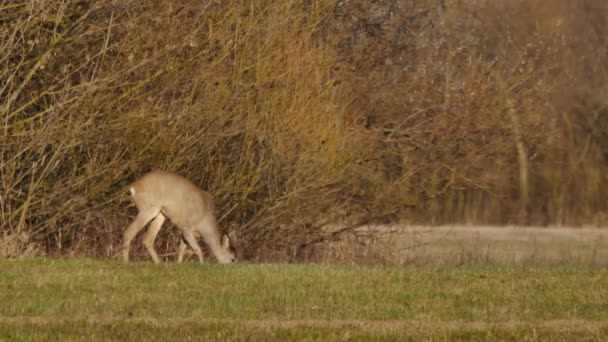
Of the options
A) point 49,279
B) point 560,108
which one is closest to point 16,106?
point 49,279

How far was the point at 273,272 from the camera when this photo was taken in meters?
15.8

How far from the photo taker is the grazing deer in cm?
1939

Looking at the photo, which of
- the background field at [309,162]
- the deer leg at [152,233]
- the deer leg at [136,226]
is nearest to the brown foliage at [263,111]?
the background field at [309,162]

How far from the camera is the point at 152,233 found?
20.1 metres

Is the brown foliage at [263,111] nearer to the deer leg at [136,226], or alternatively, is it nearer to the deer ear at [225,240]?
the deer leg at [136,226]

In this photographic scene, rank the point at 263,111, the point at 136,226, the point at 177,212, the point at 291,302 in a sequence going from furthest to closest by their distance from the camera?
1. the point at 263,111
2. the point at 177,212
3. the point at 136,226
4. the point at 291,302

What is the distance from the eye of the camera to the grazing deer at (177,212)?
19.4 meters

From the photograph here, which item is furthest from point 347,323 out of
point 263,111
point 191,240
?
point 263,111

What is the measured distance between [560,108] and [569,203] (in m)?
2.18

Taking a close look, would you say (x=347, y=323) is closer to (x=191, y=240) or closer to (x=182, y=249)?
(x=191, y=240)

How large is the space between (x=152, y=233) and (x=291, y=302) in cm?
655

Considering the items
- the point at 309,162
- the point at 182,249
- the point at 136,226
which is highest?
the point at 309,162

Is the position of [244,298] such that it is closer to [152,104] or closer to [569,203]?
[152,104]

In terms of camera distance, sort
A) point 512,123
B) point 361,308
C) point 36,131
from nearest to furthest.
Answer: point 361,308 < point 36,131 < point 512,123
